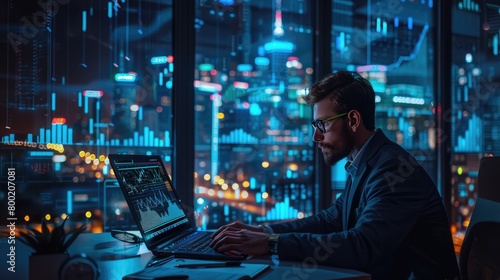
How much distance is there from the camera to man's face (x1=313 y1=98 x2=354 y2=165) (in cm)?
172

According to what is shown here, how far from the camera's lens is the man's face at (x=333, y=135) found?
1720 mm

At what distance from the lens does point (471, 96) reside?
3.89m

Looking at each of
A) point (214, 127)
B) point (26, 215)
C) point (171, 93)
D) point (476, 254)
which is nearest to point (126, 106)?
point (171, 93)

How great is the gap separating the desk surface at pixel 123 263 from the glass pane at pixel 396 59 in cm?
207

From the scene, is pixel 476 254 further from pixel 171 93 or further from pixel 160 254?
pixel 171 93

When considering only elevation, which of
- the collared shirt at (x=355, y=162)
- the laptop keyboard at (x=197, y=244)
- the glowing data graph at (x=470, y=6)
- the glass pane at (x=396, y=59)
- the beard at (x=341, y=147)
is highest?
the glowing data graph at (x=470, y=6)

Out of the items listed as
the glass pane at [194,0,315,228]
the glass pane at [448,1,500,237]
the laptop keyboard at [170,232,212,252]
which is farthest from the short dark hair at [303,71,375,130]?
the glass pane at [448,1,500,237]

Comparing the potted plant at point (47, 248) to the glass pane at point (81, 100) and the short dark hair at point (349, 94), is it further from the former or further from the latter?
the glass pane at point (81, 100)

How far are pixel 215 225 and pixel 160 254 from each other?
5.33 ft

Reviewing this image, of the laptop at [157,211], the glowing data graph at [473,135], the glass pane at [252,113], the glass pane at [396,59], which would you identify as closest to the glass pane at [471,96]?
the glowing data graph at [473,135]

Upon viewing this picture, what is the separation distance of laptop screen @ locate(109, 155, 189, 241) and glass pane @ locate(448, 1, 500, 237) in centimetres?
283

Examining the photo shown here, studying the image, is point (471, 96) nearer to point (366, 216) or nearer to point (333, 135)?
point (333, 135)

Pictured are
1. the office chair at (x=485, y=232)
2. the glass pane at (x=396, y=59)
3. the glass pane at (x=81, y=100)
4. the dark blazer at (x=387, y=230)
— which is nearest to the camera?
the dark blazer at (x=387, y=230)

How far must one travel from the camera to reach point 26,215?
8.01 ft
